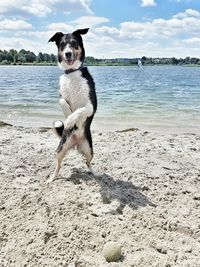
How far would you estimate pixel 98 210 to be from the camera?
4.33 m

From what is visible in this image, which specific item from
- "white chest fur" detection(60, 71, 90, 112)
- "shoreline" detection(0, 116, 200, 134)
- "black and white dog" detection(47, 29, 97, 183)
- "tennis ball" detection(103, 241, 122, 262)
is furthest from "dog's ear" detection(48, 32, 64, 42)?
"shoreline" detection(0, 116, 200, 134)

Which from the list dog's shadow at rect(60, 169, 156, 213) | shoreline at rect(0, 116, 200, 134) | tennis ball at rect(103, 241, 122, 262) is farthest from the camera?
shoreline at rect(0, 116, 200, 134)

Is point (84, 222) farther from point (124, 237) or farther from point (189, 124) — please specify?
point (189, 124)

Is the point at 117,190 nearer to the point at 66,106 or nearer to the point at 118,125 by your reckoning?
the point at 66,106

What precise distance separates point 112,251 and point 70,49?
2.37m

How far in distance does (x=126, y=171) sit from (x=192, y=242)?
2071 millimetres

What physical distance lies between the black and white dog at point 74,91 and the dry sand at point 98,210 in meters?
0.56

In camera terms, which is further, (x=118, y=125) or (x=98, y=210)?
(x=118, y=125)

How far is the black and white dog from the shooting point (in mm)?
4807

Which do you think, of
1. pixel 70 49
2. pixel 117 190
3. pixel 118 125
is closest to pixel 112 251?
pixel 117 190

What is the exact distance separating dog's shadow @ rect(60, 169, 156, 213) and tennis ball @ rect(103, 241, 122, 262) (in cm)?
73

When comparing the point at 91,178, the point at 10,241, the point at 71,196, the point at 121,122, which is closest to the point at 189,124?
the point at 121,122

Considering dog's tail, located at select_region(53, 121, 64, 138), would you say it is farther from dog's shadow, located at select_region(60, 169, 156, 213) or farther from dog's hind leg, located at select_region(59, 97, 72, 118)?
dog's shadow, located at select_region(60, 169, 156, 213)

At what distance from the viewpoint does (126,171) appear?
5.88 metres
